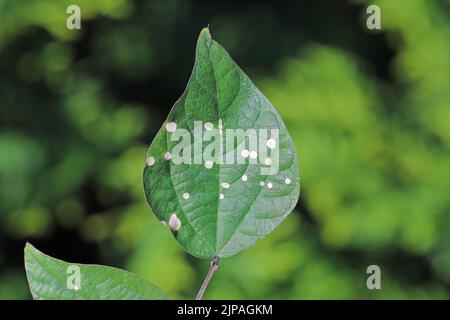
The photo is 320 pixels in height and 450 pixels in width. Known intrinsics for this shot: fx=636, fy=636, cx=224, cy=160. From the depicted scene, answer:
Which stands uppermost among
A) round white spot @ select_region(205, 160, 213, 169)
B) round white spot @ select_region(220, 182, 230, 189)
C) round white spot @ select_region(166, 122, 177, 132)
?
round white spot @ select_region(166, 122, 177, 132)

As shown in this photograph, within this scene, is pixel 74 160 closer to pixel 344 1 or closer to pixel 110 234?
pixel 110 234

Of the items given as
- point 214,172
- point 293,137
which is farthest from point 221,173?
point 293,137

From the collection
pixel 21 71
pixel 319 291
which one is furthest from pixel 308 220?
pixel 21 71

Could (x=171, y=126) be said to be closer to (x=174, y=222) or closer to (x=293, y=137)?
(x=174, y=222)

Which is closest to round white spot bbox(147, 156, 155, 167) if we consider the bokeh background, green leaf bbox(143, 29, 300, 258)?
green leaf bbox(143, 29, 300, 258)

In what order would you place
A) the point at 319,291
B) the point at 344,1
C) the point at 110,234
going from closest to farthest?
the point at 319,291, the point at 110,234, the point at 344,1

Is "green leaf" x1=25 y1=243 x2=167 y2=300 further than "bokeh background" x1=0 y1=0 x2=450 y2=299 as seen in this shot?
No

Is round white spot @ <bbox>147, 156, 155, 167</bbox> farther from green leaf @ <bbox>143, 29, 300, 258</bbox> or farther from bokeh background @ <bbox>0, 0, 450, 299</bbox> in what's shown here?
bokeh background @ <bbox>0, 0, 450, 299</bbox>

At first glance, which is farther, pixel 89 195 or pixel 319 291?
pixel 89 195
